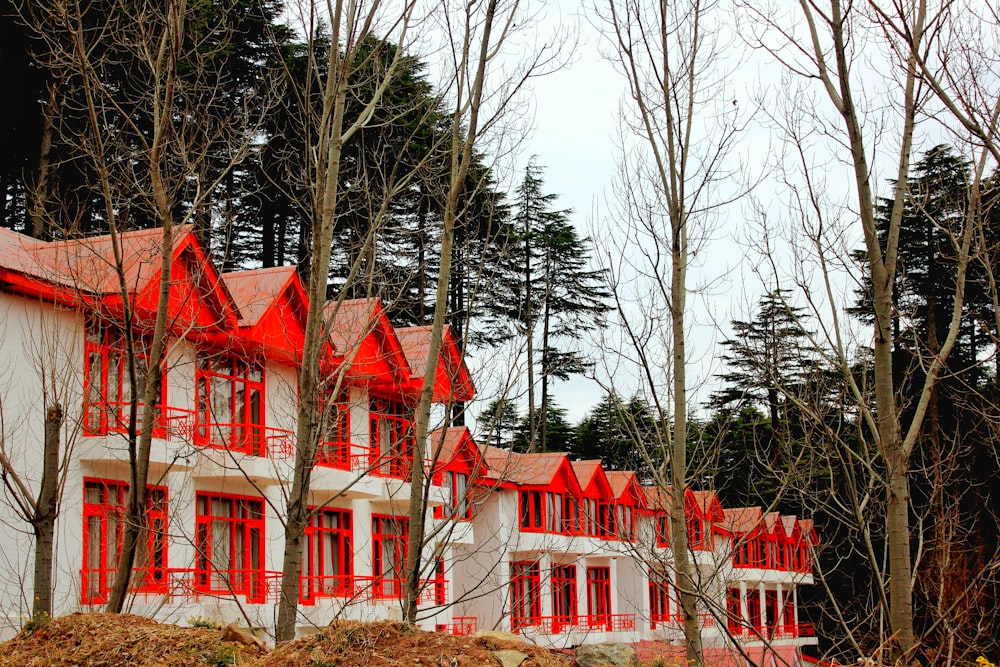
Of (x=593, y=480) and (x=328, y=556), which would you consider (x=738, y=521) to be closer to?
(x=328, y=556)

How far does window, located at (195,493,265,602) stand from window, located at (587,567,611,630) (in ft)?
60.0

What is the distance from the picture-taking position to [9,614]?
49.9 feet

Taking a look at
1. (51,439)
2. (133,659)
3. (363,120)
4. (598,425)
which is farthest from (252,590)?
(598,425)

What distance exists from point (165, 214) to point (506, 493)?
24369 millimetres

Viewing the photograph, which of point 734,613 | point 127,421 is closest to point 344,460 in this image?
point 127,421

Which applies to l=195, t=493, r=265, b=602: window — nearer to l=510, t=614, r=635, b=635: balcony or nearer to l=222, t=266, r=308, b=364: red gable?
l=222, t=266, r=308, b=364: red gable

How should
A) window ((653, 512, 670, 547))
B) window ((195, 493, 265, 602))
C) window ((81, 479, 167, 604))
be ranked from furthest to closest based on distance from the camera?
1. window ((195, 493, 265, 602))
2. window ((81, 479, 167, 604))
3. window ((653, 512, 670, 547))

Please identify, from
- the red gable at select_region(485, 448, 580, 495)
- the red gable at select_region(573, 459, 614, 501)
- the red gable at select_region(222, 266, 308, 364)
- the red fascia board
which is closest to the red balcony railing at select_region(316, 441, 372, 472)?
the red gable at select_region(222, 266, 308, 364)

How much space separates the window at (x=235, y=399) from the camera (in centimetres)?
2012

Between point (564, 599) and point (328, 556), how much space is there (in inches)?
560

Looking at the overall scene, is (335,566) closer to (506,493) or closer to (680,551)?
(506,493)

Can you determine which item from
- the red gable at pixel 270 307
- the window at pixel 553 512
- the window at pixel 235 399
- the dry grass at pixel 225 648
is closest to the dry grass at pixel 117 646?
the dry grass at pixel 225 648

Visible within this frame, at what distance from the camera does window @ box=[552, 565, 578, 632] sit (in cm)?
3403

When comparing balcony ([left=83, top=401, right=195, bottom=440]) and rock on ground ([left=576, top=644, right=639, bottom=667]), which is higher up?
balcony ([left=83, top=401, right=195, bottom=440])
